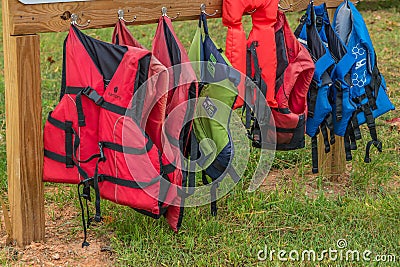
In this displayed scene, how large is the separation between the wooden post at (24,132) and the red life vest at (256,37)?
1.08 m

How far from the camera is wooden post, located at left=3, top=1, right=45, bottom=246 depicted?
3.45 metres

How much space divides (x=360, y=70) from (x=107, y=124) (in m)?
1.68

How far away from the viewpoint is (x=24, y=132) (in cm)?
354

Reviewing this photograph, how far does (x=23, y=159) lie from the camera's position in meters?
3.57

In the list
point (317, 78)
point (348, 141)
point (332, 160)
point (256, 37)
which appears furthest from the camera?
point (332, 160)

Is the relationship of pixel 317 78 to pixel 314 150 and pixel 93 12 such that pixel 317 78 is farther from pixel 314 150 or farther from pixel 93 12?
pixel 93 12

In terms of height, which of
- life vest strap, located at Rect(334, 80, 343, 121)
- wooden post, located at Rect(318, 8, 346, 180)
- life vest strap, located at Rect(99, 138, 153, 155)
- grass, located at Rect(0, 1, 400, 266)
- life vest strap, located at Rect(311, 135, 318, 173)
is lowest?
grass, located at Rect(0, 1, 400, 266)

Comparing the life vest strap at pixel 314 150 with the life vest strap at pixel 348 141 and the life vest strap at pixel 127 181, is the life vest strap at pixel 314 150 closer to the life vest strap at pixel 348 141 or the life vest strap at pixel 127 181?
the life vest strap at pixel 348 141

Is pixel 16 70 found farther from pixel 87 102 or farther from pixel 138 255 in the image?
pixel 138 255

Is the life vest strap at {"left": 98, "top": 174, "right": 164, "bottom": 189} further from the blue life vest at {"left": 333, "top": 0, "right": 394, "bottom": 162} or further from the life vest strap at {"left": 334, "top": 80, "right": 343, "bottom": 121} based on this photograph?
the blue life vest at {"left": 333, "top": 0, "right": 394, "bottom": 162}

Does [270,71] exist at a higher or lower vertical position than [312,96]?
higher

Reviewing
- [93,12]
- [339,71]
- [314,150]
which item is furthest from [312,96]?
[93,12]

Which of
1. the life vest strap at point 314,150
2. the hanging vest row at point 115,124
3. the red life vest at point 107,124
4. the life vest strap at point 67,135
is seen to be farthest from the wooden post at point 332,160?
the life vest strap at point 67,135

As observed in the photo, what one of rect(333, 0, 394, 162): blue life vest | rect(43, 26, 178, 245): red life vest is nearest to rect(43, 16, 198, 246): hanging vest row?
rect(43, 26, 178, 245): red life vest
